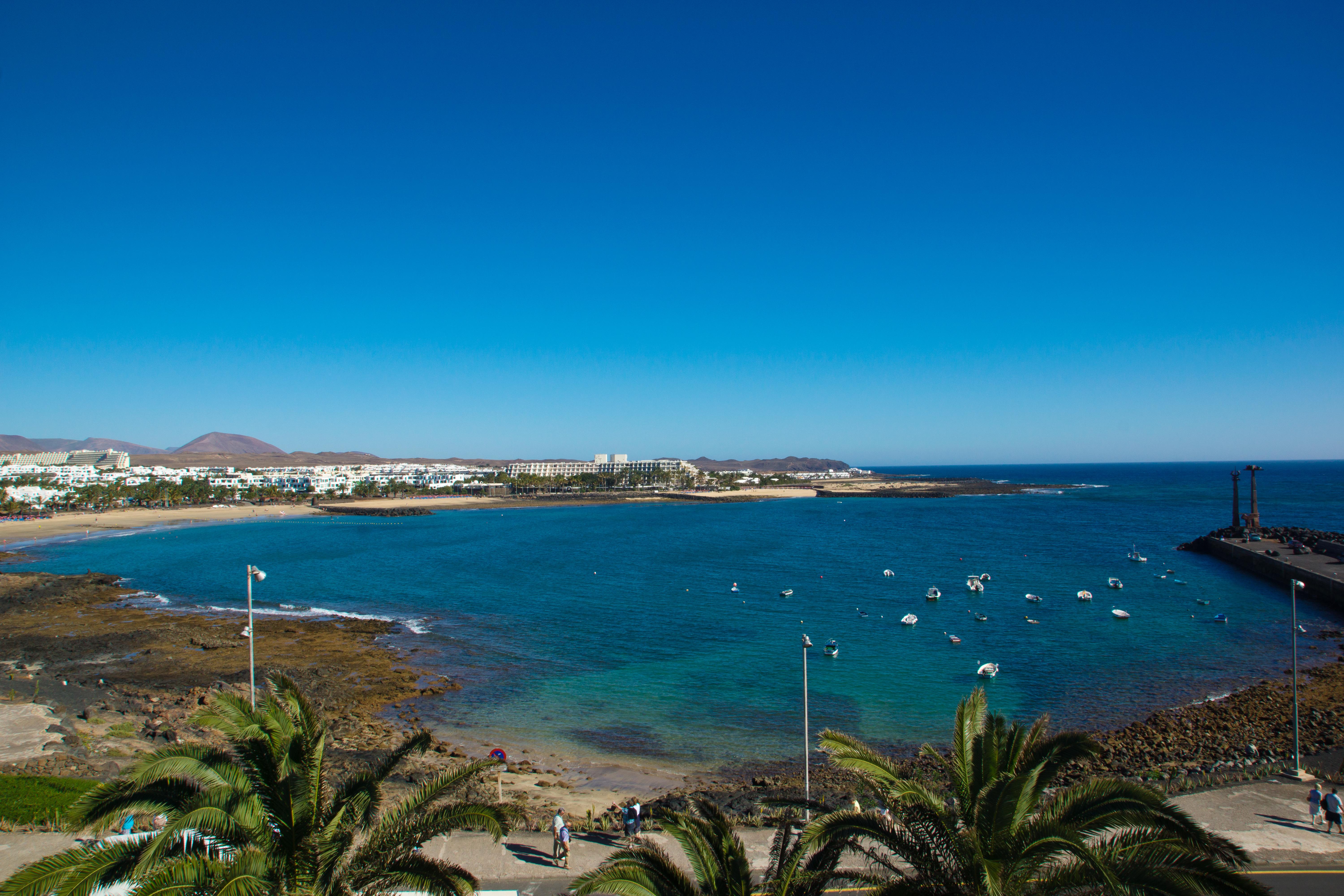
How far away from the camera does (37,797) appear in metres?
15.6

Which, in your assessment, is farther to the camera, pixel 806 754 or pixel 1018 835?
pixel 806 754

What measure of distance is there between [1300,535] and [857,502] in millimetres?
80111

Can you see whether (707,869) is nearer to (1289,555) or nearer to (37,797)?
(37,797)

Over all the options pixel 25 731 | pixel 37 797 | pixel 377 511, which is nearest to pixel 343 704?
pixel 25 731

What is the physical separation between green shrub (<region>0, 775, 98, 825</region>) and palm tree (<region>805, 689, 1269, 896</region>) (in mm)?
15212

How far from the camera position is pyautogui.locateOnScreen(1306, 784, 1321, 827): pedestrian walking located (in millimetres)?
14289

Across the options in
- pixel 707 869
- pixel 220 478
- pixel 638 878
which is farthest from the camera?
pixel 220 478

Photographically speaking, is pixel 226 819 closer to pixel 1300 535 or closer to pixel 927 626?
pixel 927 626

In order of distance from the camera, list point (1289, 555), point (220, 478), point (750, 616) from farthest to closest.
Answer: point (220, 478) < point (1289, 555) < point (750, 616)

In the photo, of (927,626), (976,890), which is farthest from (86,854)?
(927,626)

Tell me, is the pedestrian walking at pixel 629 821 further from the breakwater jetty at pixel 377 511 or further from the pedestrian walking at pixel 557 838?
the breakwater jetty at pixel 377 511

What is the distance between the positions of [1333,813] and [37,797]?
86.8 ft

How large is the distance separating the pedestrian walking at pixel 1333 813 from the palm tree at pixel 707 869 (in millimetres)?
12099

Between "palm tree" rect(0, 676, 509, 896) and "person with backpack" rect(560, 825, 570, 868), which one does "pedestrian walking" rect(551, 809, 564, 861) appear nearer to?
"person with backpack" rect(560, 825, 570, 868)
